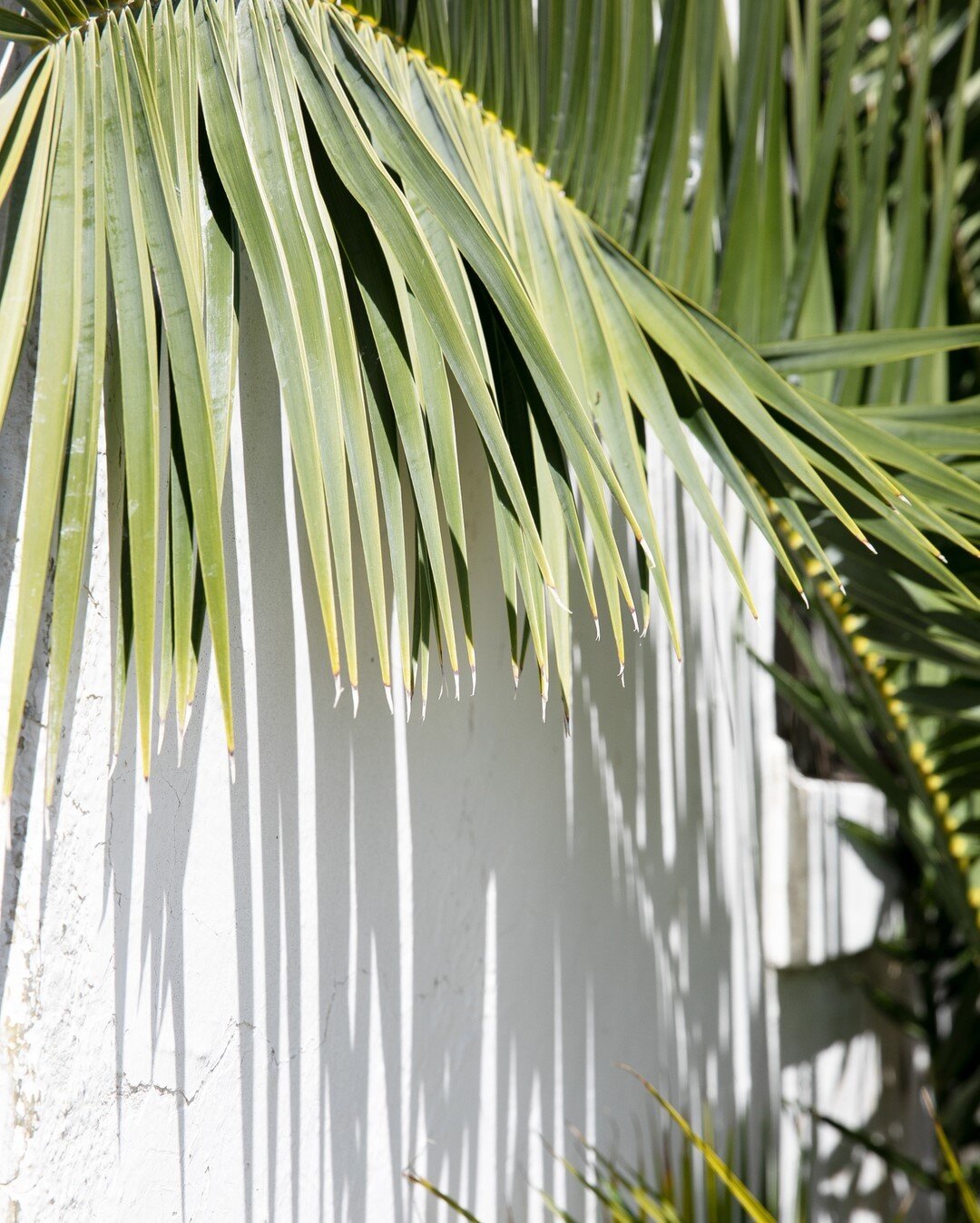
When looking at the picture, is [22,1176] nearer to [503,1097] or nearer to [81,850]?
[81,850]

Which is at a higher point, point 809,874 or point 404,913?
point 809,874

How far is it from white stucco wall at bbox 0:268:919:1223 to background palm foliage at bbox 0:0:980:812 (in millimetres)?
121

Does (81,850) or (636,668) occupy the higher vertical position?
(636,668)

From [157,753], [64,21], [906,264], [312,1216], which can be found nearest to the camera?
[64,21]

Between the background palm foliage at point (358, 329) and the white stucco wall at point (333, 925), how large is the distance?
12cm

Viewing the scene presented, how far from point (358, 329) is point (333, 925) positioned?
0.57 metres

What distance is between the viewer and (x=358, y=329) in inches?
30.2

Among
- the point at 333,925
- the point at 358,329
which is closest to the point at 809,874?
the point at 333,925

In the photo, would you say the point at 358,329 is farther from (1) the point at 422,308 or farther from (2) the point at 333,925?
(2) the point at 333,925

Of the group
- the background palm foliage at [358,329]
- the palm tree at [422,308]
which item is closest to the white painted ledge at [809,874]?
the palm tree at [422,308]

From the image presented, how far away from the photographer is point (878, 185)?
1.32 m

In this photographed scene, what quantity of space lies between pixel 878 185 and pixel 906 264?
12 cm

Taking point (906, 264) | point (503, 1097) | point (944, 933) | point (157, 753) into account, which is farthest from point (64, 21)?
point (944, 933)

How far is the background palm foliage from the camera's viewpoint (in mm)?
639
